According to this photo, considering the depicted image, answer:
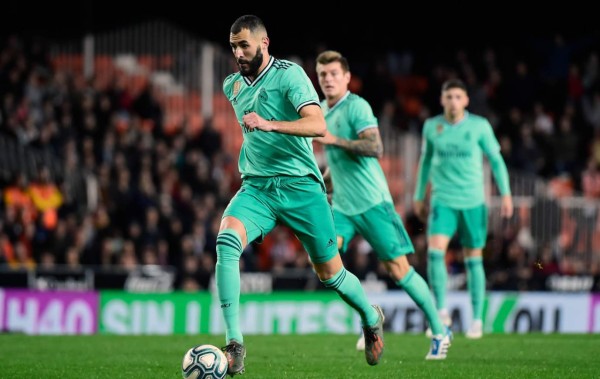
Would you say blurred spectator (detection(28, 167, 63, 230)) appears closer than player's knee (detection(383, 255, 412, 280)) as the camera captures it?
No

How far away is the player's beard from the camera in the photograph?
28.9 ft

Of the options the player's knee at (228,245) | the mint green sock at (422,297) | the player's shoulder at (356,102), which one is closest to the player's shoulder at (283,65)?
the player's knee at (228,245)

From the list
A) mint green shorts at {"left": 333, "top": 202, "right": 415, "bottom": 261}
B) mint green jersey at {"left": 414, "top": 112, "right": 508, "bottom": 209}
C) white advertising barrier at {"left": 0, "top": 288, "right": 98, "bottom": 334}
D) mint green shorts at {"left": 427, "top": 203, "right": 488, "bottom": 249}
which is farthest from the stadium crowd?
mint green shorts at {"left": 333, "top": 202, "right": 415, "bottom": 261}

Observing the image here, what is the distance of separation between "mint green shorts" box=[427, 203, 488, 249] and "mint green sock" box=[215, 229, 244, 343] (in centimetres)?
515

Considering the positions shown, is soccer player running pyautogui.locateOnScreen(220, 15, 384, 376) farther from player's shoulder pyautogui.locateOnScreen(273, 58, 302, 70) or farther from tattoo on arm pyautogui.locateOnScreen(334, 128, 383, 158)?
tattoo on arm pyautogui.locateOnScreen(334, 128, 383, 158)

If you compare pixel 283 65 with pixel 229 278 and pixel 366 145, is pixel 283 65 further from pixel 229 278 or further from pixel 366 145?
pixel 366 145

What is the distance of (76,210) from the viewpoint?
20.8 metres

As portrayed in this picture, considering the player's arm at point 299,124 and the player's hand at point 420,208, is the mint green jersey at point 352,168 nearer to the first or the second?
the player's hand at point 420,208

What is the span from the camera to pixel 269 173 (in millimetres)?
8977

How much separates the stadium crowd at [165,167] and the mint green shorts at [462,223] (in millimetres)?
6006

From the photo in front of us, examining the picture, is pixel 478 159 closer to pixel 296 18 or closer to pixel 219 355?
pixel 219 355

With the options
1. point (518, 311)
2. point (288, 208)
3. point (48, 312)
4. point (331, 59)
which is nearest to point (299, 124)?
point (288, 208)

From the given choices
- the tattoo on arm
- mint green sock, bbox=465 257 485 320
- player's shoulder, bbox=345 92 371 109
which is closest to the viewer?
the tattoo on arm

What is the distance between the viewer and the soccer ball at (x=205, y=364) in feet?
26.6
